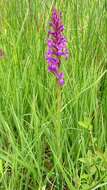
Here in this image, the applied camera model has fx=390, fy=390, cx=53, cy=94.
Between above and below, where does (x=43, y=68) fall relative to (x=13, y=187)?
above

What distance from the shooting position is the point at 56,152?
1.49 meters

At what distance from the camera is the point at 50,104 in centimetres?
178

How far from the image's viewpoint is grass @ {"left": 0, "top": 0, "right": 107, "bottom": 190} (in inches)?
57.2

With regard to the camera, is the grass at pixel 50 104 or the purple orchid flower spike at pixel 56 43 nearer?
the purple orchid flower spike at pixel 56 43

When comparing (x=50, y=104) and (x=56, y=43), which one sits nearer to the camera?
(x=56, y=43)

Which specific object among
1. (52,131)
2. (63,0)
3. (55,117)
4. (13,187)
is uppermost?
(63,0)

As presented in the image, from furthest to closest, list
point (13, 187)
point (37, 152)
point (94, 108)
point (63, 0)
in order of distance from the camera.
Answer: point (63, 0) → point (94, 108) → point (37, 152) → point (13, 187)

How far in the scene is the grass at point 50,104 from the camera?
57.2 inches

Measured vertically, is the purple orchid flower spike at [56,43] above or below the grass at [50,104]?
above

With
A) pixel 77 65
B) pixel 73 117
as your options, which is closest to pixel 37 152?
pixel 73 117

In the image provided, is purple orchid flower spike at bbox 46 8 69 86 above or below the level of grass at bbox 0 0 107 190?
above

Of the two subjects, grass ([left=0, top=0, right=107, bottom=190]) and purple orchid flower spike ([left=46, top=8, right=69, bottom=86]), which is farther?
grass ([left=0, top=0, right=107, bottom=190])

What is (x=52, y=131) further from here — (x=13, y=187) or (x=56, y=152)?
(x=13, y=187)

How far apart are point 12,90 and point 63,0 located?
856 mm
